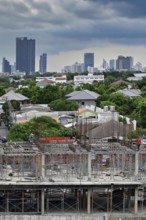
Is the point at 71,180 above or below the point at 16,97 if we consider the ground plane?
below

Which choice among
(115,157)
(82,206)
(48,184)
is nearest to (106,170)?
(115,157)

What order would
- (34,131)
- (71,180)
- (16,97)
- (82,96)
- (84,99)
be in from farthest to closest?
(16,97)
(82,96)
(84,99)
(34,131)
(71,180)

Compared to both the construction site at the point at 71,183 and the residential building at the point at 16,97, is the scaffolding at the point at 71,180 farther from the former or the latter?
the residential building at the point at 16,97

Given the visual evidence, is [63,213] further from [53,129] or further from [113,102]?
[113,102]

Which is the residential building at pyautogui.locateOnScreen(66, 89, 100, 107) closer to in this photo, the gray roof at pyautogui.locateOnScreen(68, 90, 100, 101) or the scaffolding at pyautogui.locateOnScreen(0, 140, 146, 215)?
the gray roof at pyautogui.locateOnScreen(68, 90, 100, 101)

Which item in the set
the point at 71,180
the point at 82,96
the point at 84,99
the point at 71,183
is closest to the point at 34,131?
the point at 71,180

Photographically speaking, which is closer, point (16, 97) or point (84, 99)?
point (84, 99)

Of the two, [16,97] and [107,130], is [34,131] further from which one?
[16,97]

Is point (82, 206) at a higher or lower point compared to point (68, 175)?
lower
